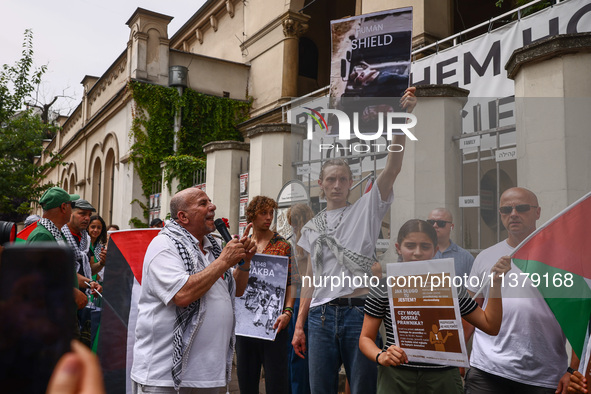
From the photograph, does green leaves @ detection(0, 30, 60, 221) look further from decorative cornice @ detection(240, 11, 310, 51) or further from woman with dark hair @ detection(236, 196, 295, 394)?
woman with dark hair @ detection(236, 196, 295, 394)

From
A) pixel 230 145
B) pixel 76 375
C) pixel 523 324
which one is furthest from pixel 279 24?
pixel 76 375

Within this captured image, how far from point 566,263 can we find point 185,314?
2118 millimetres

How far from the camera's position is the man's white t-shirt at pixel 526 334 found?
2879 millimetres

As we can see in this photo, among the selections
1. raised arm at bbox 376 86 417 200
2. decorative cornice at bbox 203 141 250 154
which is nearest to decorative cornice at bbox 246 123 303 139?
decorative cornice at bbox 203 141 250 154

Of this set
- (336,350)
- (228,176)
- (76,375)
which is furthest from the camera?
(228,176)

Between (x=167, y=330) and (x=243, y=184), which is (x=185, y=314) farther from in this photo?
(x=243, y=184)

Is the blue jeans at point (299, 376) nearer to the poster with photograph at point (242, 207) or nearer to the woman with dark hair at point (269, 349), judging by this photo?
the woman with dark hair at point (269, 349)

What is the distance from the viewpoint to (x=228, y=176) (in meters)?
10.7

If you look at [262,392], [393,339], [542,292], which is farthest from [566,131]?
[262,392]

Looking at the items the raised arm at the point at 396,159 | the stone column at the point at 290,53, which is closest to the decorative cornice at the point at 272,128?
the raised arm at the point at 396,159

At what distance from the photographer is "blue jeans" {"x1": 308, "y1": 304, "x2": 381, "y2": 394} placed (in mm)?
3582

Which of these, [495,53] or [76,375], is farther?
[495,53]

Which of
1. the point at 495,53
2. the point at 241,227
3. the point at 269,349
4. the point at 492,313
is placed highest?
the point at 495,53

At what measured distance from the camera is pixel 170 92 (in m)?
17.1
